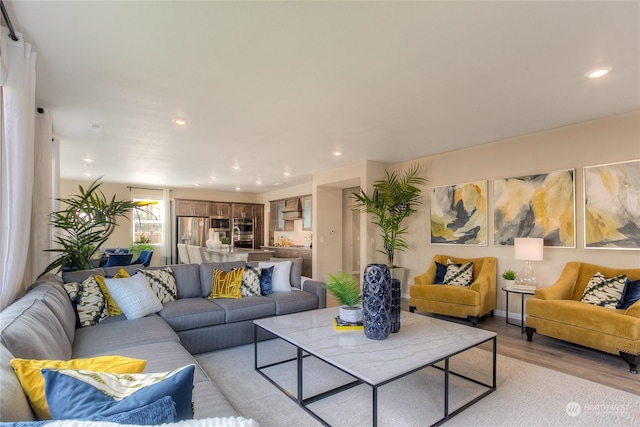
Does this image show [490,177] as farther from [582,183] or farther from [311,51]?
[311,51]

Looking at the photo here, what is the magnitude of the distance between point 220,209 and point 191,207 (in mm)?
850

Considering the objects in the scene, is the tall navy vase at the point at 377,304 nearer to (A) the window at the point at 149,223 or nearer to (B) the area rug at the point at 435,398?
(B) the area rug at the point at 435,398

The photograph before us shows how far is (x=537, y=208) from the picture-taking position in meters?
4.24

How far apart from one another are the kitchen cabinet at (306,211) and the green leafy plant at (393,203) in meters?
2.68

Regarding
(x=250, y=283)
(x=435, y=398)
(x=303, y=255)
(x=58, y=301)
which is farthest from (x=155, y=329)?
(x=303, y=255)

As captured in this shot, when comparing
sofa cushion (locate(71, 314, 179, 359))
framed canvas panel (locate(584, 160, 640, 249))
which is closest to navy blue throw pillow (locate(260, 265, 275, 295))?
sofa cushion (locate(71, 314, 179, 359))

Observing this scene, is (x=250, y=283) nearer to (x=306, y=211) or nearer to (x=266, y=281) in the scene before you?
(x=266, y=281)

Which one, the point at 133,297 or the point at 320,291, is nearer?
the point at 133,297

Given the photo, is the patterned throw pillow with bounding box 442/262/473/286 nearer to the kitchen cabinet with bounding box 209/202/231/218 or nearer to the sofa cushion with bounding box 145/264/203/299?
the sofa cushion with bounding box 145/264/203/299

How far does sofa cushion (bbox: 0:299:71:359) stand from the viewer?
1.33 metres

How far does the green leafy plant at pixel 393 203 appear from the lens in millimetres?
5551

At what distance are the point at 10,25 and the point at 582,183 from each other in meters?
5.47

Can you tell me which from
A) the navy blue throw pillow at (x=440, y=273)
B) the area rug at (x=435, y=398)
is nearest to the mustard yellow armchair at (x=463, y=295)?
the navy blue throw pillow at (x=440, y=273)
